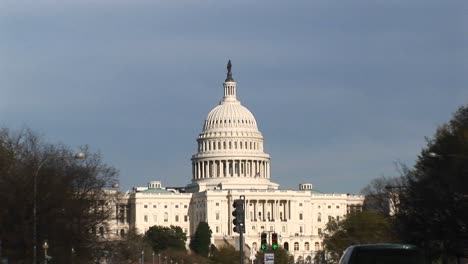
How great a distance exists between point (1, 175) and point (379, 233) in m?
62.9

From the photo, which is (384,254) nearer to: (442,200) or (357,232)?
(442,200)

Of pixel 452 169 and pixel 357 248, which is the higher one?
pixel 452 169

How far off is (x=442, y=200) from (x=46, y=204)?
19.7m

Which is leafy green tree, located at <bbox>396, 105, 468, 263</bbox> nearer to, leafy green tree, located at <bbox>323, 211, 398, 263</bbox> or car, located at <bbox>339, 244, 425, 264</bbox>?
car, located at <bbox>339, 244, 425, 264</bbox>

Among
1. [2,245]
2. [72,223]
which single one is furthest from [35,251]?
[72,223]

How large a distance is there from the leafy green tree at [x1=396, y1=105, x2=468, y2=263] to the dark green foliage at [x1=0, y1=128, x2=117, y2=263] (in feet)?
56.0

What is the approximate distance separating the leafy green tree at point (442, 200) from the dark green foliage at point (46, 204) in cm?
1708

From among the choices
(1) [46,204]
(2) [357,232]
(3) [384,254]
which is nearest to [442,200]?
(1) [46,204]

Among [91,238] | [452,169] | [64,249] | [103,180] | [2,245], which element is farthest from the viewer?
[103,180]

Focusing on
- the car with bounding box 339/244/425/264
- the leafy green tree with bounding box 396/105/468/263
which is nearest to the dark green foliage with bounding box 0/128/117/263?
the leafy green tree with bounding box 396/105/468/263

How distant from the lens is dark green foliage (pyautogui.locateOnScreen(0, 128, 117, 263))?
253 ft

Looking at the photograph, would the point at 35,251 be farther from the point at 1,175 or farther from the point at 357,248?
the point at 357,248

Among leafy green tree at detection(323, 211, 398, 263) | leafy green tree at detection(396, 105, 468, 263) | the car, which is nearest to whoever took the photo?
the car

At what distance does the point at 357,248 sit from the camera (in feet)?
127
